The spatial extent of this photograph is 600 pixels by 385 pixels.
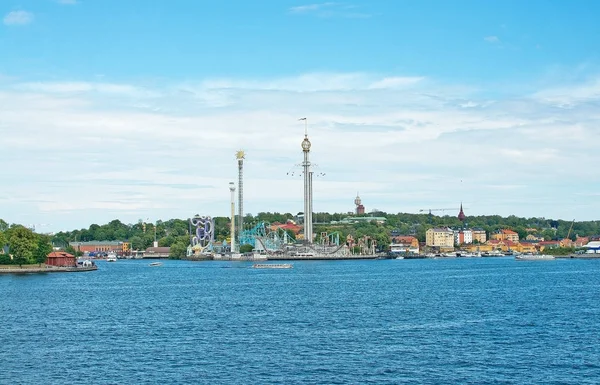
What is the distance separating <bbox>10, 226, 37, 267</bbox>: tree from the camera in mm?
88500

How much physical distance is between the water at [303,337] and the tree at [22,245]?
2774 centimetres

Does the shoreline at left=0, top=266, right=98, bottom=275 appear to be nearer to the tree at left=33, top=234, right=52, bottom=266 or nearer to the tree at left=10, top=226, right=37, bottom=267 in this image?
the tree at left=10, top=226, right=37, bottom=267

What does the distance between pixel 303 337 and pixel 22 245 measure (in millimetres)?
60244

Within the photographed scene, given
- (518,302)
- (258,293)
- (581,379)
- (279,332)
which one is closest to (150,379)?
(279,332)

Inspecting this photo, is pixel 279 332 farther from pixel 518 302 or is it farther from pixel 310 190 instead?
pixel 310 190

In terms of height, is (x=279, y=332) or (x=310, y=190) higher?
(x=310, y=190)

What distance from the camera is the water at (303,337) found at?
2803cm

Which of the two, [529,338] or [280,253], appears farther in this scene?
[280,253]

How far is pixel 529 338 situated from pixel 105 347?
17.0 m

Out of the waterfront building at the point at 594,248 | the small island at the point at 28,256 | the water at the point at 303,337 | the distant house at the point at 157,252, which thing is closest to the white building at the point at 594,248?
the waterfront building at the point at 594,248

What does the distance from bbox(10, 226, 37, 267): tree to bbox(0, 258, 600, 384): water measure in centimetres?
2774

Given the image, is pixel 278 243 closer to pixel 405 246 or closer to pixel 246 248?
pixel 246 248

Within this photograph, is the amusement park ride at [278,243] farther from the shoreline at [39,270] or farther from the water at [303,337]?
the water at [303,337]

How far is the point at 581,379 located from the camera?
88.1ft
